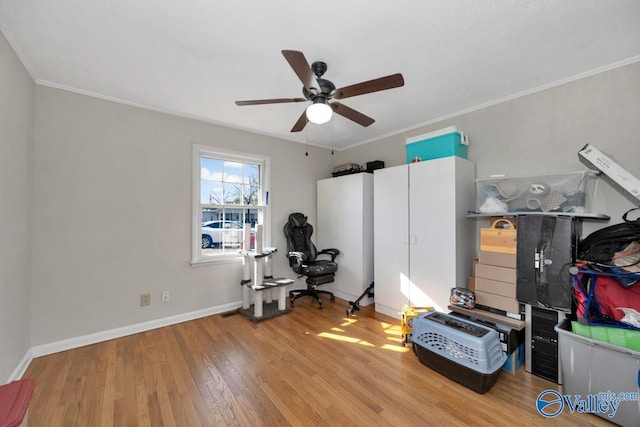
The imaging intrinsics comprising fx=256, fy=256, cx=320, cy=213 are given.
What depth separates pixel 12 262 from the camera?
6.26ft

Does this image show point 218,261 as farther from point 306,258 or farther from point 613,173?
point 613,173

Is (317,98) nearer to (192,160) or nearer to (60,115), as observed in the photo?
(192,160)

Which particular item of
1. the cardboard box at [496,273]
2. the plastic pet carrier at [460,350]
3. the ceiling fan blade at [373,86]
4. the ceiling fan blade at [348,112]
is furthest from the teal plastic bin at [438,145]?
the plastic pet carrier at [460,350]

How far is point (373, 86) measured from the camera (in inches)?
69.6

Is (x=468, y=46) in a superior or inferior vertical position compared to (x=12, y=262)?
superior

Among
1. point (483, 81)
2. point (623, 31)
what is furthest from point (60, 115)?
point (623, 31)

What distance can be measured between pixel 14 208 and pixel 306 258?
2924mm

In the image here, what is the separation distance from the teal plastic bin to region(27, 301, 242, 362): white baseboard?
3.09 m

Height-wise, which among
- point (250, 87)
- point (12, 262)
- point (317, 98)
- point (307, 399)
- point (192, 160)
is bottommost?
point (307, 399)

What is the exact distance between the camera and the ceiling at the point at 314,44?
155 centimetres

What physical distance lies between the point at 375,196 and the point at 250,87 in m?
1.95

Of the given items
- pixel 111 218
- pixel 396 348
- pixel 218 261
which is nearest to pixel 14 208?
pixel 111 218

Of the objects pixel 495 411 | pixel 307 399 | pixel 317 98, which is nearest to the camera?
pixel 495 411

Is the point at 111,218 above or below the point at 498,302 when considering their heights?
above
